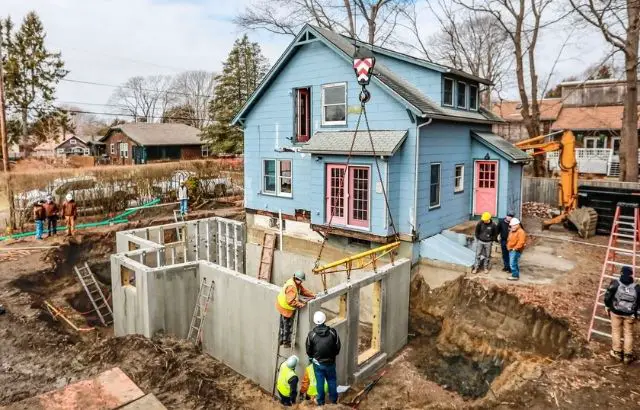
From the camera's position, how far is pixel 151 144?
47344mm

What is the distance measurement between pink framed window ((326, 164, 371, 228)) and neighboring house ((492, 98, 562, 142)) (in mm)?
24939

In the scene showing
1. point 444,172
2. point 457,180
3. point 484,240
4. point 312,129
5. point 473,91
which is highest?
point 473,91

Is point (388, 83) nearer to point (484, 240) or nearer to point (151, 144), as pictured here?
point (484, 240)

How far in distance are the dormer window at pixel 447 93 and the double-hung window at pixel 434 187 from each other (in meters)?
2.44

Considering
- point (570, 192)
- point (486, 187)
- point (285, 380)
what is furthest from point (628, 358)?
point (570, 192)

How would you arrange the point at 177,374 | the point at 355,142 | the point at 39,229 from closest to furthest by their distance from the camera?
the point at 177,374 → the point at 355,142 → the point at 39,229

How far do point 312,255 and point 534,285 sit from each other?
27.7 ft

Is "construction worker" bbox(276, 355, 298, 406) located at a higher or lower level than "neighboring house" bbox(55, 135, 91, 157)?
lower

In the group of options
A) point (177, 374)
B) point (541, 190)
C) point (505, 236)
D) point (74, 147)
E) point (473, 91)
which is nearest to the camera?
point (177, 374)

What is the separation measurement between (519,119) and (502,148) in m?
27.5

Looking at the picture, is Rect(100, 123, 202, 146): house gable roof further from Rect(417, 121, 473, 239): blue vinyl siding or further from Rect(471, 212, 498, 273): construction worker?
Rect(471, 212, 498, 273): construction worker

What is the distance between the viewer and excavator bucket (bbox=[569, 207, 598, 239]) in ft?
57.2

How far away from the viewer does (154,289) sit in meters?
12.0

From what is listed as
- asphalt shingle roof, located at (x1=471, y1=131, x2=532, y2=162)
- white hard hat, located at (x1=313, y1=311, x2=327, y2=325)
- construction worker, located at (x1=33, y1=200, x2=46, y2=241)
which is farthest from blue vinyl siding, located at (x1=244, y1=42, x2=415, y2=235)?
construction worker, located at (x1=33, y1=200, x2=46, y2=241)
